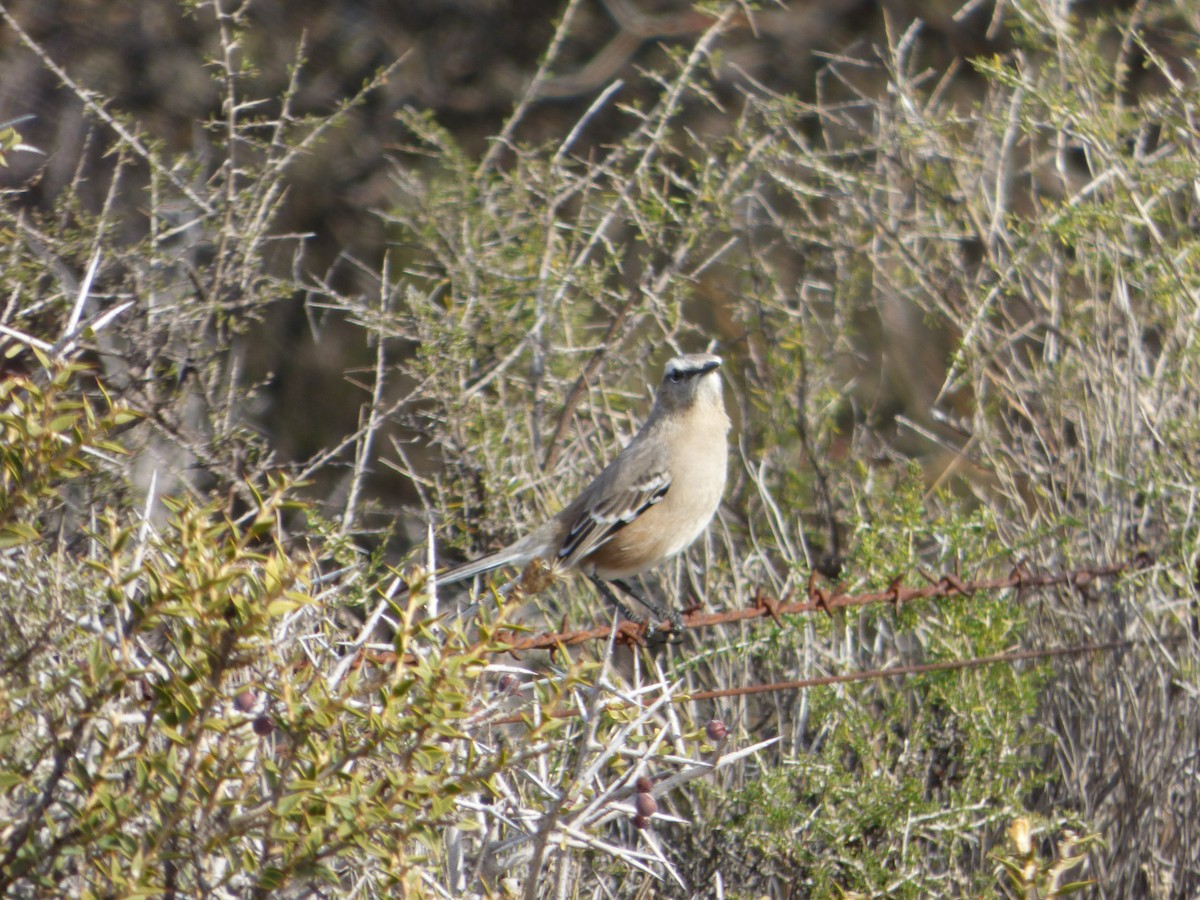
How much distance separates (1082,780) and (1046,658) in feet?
1.30

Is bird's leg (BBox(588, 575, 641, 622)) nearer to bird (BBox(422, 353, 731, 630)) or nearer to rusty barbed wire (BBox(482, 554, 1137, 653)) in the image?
bird (BBox(422, 353, 731, 630))

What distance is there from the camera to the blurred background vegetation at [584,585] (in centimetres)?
238

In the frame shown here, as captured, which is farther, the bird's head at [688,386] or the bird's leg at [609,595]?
the bird's head at [688,386]

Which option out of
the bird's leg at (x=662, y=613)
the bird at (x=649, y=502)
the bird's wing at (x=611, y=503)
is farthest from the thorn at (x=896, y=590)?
the bird's wing at (x=611, y=503)

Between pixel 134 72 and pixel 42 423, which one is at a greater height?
pixel 42 423

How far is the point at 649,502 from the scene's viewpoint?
5.27 m

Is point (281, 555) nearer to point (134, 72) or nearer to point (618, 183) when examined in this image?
point (618, 183)

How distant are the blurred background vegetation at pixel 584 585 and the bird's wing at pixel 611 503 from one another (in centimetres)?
20

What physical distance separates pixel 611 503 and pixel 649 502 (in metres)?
0.15

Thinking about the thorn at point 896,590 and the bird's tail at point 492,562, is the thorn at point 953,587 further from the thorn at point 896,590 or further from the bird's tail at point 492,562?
the bird's tail at point 492,562

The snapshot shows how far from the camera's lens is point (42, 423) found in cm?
239

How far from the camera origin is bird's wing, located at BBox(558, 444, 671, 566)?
529 cm

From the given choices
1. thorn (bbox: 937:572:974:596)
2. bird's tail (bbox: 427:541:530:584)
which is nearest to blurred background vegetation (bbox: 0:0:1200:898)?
thorn (bbox: 937:572:974:596)

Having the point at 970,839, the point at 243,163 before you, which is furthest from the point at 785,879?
the point at 243,163
